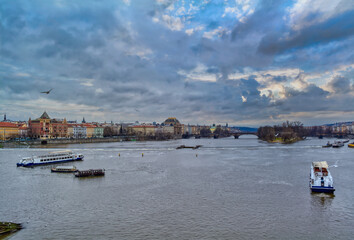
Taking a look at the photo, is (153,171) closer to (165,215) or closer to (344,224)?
(165,215)

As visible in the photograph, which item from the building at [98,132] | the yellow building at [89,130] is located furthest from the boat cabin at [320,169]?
the building at [98,132]

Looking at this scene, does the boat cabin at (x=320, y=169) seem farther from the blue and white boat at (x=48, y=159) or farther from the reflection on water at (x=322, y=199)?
the blue and white boat at (x=48, y=159)

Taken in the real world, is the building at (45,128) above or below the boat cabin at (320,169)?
above

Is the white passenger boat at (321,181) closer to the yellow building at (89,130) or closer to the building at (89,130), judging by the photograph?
the yellow building at (89,130)

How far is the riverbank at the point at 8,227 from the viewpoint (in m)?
14.9

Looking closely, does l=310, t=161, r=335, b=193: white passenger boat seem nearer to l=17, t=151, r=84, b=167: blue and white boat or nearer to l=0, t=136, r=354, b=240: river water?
l=0, t=136, r=354, b=240: river water

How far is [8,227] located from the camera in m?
15.5

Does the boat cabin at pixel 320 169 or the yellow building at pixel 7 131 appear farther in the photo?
the yellow building at pixel 7 131

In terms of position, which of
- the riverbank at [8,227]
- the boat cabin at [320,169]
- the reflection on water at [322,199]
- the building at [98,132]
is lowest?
the reflection on water at [322,199]

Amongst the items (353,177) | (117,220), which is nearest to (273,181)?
(353,177)

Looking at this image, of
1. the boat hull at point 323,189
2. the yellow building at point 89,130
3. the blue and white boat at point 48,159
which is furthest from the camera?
the yellow building at point 89,130

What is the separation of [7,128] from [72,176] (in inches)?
4181

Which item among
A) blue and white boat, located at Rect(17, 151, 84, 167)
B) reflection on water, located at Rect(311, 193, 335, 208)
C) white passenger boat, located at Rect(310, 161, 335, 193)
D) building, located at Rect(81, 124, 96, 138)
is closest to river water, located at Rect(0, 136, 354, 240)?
reflection on water, located at Rect(311, 193, 335, 208)

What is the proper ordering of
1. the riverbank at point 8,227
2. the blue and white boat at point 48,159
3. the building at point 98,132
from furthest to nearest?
the building at point 98,132, the blue and white boat at point 48,159, the riverbank at point 8,227
